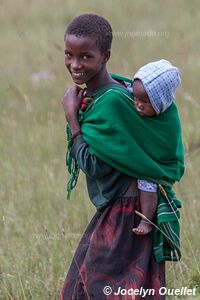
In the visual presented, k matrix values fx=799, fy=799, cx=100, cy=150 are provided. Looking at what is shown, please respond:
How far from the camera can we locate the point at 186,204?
5070 mm

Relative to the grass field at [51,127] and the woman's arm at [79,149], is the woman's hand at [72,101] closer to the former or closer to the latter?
the woman's arm at [79,149]

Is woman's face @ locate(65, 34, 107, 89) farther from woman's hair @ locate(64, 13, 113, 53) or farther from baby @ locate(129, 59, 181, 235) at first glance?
baby @ locate(129, 59, 181, 235)

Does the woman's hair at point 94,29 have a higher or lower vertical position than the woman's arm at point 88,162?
higher

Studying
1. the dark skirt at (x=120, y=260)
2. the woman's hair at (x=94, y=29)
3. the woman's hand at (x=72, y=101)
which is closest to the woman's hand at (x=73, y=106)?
the woman's hand at (x=72, y=101)

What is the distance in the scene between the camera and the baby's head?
10.0 feet

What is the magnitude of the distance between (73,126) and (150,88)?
1.20 ft

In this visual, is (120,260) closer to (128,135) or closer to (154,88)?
(128,135)

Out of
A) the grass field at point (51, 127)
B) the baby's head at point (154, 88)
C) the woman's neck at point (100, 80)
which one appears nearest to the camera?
the baby's head at point (154, 88)

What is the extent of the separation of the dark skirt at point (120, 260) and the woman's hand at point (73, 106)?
354 mm

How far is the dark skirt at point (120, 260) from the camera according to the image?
3232mm

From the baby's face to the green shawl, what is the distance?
3 centimetres

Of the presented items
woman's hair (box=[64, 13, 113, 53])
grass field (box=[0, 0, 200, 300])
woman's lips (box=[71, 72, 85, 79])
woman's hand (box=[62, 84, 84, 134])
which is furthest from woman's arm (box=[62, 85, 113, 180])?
grass field (box=[0, 0, 200, 300])

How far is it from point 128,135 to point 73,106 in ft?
0.90

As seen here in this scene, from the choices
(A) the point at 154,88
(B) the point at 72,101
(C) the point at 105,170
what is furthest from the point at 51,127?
(A) the point at 154,88
